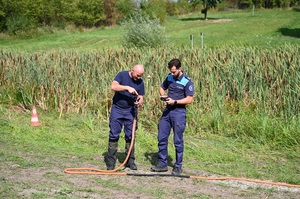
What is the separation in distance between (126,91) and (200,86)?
14.4 ft

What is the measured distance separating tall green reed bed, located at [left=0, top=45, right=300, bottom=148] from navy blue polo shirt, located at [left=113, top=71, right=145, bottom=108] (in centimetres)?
288

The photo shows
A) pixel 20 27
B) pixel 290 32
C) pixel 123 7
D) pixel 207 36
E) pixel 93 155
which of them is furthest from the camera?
pixel 123 7

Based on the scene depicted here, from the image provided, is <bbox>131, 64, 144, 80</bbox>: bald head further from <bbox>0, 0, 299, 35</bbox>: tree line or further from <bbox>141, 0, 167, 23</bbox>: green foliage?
<bbox>141, 0, 167, 23</bbox>: green foliage

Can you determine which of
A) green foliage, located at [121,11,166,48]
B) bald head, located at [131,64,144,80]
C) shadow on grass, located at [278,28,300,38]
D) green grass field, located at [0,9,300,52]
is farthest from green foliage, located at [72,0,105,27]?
bald head, located at [131,64,144,80]

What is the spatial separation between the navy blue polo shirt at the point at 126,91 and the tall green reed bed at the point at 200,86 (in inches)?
113

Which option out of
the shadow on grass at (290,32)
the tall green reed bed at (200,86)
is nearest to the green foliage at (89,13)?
the shadow on grass at (290,32)

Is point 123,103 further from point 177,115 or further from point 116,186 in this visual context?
point 116,186

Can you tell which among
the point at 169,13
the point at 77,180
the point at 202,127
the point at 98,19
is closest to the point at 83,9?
the point at 98,19

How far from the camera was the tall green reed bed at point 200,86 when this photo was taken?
9812 millimetres

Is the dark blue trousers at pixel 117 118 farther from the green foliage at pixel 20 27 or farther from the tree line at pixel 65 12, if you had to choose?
the green foliage at pixel 20 27

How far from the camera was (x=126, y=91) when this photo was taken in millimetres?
7180

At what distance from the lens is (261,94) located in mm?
10641

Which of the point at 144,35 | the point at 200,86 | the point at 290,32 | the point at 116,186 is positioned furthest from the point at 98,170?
the point at 290,32

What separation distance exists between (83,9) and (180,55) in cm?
3840
